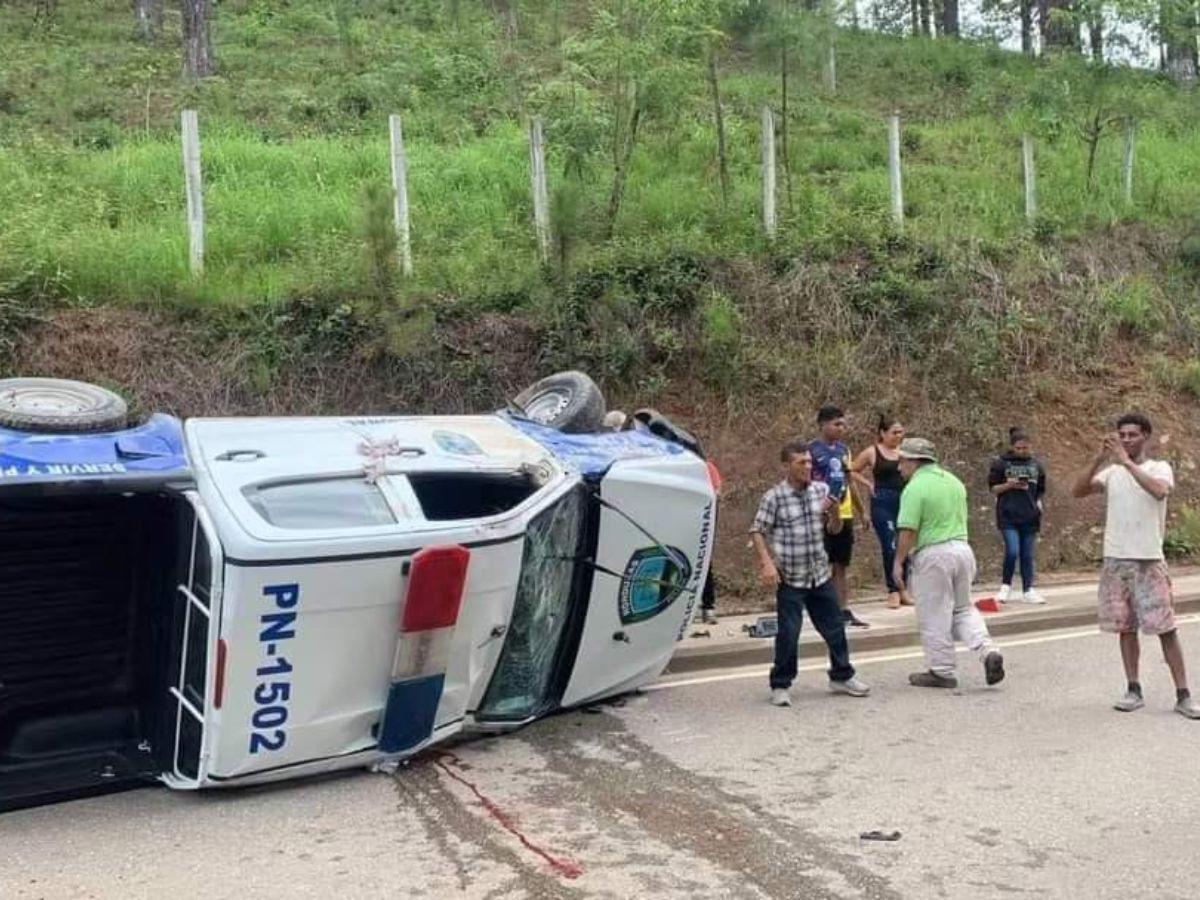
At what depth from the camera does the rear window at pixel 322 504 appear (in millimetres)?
5258

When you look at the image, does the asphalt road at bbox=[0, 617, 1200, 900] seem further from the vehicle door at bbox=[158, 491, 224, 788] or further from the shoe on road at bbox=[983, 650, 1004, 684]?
the shoe on road at bbox=[983, 650, 1004, 684]

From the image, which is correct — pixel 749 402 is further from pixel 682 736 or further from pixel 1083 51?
pixel 1083 51

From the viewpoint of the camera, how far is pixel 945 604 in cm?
761

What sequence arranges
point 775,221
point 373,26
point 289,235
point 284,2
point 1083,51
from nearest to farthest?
point 289,235
point 775,221
point 1083,51
point 373,26
point 284,2

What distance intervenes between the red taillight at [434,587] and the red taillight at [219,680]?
783mm

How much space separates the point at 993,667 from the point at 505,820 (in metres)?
3.58

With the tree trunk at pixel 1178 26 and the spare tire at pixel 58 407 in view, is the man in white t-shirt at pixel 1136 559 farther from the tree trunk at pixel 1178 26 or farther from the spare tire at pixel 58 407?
the tree trunk at pixel 1178 26

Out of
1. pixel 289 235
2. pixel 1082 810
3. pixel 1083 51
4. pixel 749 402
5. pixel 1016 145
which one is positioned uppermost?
pixel 1083 51

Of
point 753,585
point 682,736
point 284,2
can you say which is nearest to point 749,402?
point 753,585

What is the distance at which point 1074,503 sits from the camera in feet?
41.0

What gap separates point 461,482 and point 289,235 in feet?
22.9

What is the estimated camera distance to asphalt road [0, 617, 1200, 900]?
4.70 meters

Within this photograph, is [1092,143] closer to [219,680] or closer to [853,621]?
[853,621]

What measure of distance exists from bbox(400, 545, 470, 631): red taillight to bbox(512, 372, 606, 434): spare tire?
1.83 m
